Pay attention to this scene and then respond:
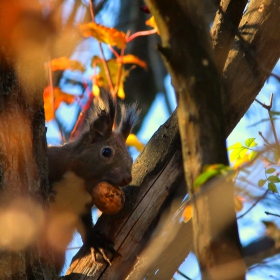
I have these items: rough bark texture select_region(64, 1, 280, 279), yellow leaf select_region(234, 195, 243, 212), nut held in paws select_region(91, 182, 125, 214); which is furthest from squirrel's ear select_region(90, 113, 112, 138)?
yellow leaf select_region(234, 195, 243, 212)

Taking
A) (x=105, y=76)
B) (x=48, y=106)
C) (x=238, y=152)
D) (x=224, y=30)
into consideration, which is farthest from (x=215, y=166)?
(x=48, y=106)

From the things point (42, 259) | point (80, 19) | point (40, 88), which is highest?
point (80, 19)

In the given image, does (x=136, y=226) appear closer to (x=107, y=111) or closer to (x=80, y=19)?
(x=107, y=111)

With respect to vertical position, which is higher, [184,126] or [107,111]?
[107,111]

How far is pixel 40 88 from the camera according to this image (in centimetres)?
244

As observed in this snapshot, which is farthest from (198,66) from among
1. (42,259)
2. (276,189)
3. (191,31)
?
(42,259)

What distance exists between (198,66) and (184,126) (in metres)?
0.18

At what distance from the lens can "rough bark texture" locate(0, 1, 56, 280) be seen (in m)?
2.26

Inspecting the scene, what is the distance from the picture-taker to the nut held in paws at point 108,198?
2828 millimetres

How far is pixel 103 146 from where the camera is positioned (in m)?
3.77

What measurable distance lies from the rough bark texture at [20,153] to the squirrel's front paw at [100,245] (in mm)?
310

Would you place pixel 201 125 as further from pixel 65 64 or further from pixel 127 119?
pixel 65 64

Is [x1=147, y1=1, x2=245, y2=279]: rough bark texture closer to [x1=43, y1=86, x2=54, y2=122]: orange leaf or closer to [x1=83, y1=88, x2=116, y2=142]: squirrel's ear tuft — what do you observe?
[x1=83, y1=88, x2=116, y2=142]: squirrel's ear tuft

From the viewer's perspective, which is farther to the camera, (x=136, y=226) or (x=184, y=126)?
(x=136, y=226)
